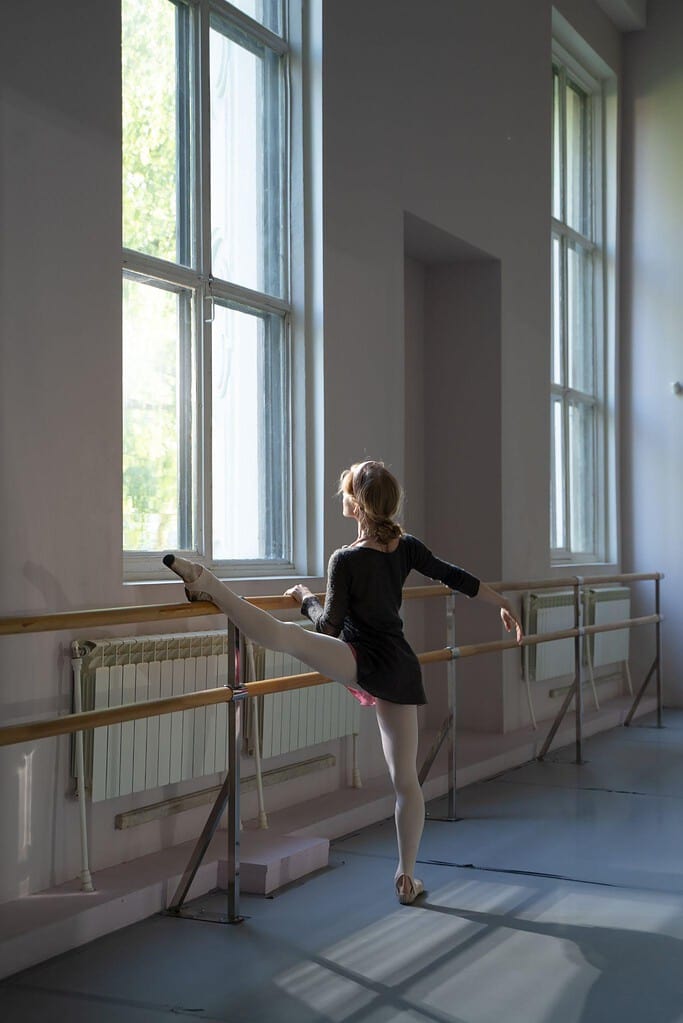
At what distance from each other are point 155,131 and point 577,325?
201 inches

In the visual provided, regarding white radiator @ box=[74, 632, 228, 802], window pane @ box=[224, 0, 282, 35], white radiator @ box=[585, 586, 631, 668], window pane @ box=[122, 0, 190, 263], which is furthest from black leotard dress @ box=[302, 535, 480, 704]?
white radiator @ box=[585, 586, 631, 668]

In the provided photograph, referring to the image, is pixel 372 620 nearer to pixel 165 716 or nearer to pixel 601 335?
pixel 165 716

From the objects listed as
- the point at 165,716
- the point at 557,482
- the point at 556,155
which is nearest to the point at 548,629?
the point at 557,482

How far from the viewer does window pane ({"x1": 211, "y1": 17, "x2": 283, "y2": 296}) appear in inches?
192

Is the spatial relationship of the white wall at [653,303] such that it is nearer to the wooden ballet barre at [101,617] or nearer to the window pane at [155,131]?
the window pane at [155,131]

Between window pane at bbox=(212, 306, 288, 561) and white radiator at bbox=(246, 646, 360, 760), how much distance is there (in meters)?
0.50

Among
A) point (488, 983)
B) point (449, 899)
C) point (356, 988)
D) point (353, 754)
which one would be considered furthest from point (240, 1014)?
point (353, 754)

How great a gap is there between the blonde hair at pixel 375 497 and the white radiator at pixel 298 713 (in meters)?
0.96

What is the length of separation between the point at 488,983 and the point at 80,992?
3.27 ft

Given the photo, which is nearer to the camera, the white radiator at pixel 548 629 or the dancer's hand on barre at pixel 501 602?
the dancer's hand on barre at pixel 501 602

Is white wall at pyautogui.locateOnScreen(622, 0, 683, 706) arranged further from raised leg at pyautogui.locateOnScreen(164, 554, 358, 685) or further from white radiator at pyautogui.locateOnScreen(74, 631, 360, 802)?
raised leg at pyautogui.locateOnScreen(164, 554, 358, 685)

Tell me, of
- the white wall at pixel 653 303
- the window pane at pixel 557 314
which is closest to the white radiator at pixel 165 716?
the window pane at pixel 557 314

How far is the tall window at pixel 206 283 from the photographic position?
4352mm

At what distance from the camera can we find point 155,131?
14.6 feet
